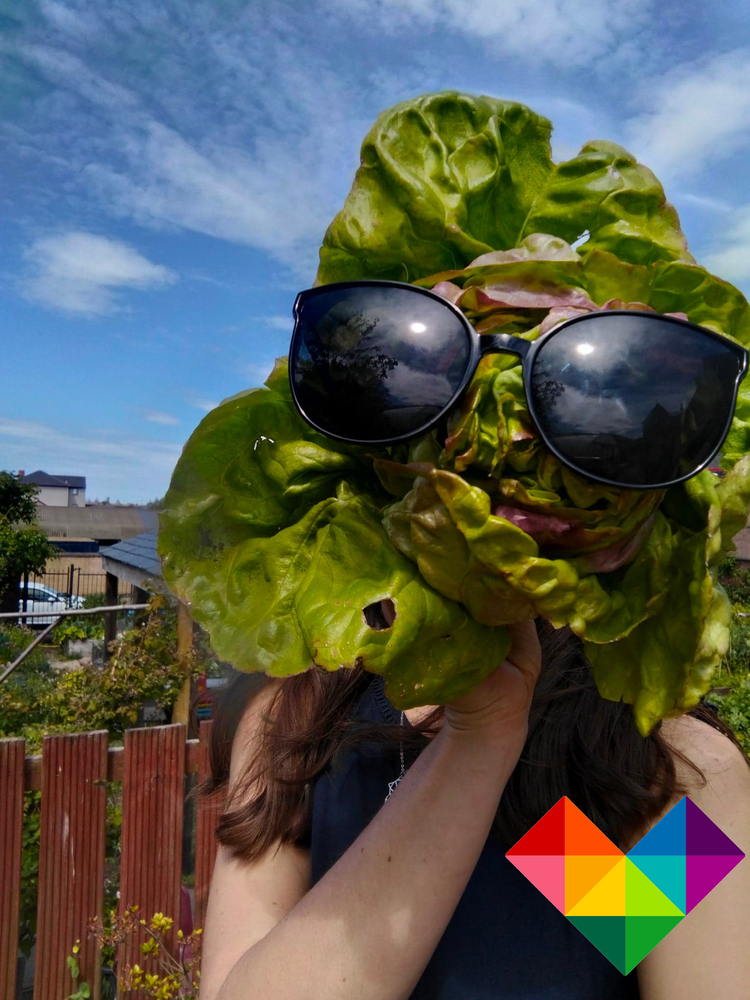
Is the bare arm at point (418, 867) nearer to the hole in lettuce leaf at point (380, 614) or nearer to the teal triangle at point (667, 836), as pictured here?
the hole in lettuce leaf at point (380, 614)

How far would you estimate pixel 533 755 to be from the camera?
4.05 ft

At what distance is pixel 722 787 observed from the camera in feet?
3.82

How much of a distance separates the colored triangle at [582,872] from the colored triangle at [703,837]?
121 mm

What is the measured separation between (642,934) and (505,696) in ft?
1.58

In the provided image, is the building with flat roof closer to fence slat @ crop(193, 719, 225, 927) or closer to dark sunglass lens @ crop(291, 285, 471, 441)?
fence slat @ crop(193, 719, 225, 927)

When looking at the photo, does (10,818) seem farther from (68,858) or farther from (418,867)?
(418,867)

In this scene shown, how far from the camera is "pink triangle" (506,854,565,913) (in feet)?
3.79

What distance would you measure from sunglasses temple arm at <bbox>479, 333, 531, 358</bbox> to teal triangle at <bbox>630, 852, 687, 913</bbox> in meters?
0.84

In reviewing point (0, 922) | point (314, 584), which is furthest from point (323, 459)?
point (0, 922)

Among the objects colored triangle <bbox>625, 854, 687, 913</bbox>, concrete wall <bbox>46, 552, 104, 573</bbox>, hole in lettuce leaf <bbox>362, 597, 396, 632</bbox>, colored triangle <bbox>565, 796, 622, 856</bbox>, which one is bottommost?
concrete wall <bbox>46, 552, 104, 573</bbox>

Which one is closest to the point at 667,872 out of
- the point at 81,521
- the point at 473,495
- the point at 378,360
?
the point at 473,495

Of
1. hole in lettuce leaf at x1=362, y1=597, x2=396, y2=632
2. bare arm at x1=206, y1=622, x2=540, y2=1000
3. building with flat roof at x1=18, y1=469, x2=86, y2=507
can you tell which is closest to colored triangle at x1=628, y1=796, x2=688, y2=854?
bare arm at x1=206, y1=622, x2=540, y2=1000

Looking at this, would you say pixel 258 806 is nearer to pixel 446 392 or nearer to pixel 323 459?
pixel 323 459

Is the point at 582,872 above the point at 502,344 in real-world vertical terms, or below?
below
